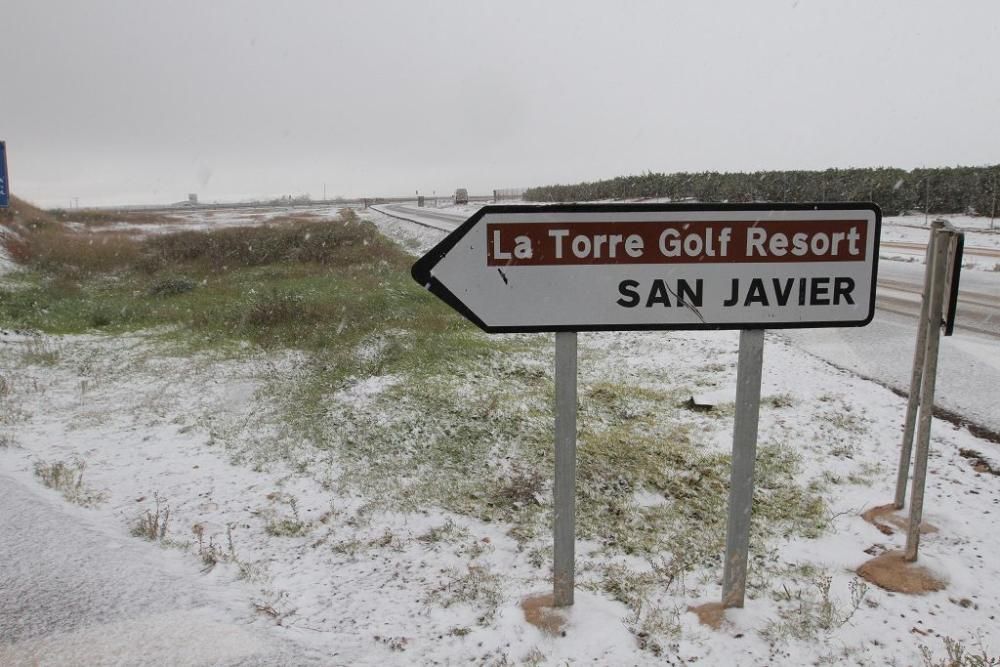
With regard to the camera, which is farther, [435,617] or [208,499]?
[208,499]

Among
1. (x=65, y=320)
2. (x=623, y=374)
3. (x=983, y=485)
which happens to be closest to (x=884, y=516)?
(x=983, y=485)

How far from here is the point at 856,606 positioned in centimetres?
287

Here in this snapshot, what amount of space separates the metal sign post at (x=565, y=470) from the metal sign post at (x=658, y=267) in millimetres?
21

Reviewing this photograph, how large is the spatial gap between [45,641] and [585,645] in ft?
7.09

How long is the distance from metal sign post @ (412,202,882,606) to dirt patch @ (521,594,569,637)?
1.13 meters

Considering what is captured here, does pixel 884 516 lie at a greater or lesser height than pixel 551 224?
lesser

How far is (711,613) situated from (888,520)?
1.57 m

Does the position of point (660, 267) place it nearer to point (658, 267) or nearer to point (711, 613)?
point (658, 267)

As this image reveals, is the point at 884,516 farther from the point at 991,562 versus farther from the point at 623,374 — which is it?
the point at 623,374

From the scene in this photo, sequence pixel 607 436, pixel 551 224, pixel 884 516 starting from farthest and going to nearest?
pixel 607 436
pixel 884 516
pixel 551 224

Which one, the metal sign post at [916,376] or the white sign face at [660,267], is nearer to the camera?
the white sign face at [660,267]

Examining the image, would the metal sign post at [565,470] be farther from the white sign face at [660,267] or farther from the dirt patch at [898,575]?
the dirt patch at [898,575]

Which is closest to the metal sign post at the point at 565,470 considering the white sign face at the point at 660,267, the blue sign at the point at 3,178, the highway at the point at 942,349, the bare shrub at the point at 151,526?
the white sign face at the point at 660,267

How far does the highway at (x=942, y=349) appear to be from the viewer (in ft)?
19.6
